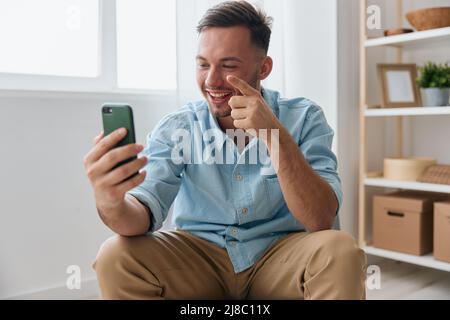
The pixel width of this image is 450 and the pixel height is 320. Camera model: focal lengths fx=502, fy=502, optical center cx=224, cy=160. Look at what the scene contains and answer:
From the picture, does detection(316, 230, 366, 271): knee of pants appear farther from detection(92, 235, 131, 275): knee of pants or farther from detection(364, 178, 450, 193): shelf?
detection(364, 178, 450, 193): shelf

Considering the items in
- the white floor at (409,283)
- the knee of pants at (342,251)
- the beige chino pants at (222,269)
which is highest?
the knee of pants at (342,251)

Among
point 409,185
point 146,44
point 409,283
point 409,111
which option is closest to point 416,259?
point 409,283

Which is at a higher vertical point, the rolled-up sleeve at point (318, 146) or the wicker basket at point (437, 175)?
the rolled-up sleeve at point (318, 146)

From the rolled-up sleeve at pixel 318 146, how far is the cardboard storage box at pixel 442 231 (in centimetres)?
94

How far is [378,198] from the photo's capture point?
2.23 m

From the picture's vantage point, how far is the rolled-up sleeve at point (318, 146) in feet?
4.07

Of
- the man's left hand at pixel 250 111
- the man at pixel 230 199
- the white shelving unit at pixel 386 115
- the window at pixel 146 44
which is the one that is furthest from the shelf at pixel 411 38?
the man's left hand at pixel 250 111

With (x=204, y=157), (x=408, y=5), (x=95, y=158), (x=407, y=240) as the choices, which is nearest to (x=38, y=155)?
(x=204, y=157)

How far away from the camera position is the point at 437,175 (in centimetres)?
206

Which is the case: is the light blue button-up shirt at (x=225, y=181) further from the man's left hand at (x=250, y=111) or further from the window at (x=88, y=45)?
the window at (x=88, y=45)

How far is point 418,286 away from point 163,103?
4.30ft

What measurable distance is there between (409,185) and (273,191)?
109 centimetres

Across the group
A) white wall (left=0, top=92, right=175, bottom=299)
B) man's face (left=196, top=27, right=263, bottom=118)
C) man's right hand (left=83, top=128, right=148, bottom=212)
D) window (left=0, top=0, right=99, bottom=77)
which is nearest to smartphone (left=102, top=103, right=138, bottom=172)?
man's right hand (left=83, top=128, right=148, bottom=212)

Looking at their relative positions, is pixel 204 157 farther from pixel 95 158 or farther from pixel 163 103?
pixel 163 103
